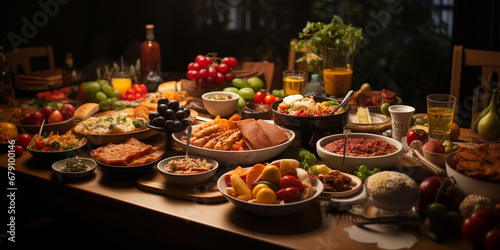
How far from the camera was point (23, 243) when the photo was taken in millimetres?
2850

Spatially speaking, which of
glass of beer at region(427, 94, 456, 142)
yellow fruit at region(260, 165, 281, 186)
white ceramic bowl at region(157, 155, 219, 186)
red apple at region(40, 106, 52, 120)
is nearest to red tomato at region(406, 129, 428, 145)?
glass of beer at region(427, 94, 456, 142)

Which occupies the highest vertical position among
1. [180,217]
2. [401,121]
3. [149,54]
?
[149,54]

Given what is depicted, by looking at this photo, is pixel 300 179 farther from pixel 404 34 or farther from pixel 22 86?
pixel 404 34

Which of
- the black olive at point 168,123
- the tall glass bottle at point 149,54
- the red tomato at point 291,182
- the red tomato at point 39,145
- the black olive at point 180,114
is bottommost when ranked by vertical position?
the red tomato at point 291,182

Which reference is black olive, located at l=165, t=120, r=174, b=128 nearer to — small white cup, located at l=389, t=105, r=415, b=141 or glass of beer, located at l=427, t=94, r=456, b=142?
small white cup, located at l=389, t=105, r=415, b=141

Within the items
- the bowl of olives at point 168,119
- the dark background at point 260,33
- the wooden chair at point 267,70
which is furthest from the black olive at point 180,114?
the dark background at point 260,33

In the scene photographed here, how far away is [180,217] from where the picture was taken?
1.59 meters

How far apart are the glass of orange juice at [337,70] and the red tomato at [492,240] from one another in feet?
5.54

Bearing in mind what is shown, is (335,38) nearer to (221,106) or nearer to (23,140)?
(221,106)

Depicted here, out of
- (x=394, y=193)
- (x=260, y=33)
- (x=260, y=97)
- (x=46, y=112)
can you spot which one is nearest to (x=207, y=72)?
(x=260, y=97)

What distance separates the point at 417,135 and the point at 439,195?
627 mm

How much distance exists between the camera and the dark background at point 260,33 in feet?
18.3

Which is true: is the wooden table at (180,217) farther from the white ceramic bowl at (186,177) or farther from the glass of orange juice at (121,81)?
the glass of orange juice at (121,81)

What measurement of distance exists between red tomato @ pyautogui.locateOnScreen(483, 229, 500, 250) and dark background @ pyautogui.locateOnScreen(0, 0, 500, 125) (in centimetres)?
429
